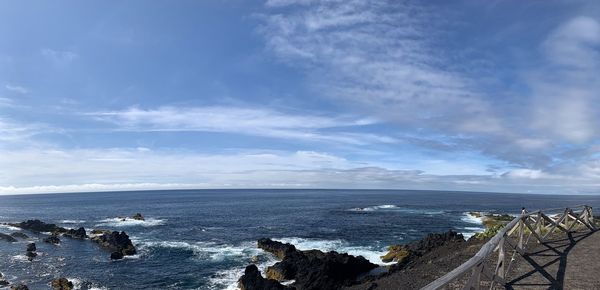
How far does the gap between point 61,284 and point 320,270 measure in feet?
70.6

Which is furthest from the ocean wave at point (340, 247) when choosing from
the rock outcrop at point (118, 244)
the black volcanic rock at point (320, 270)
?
the rock outcrop at point (118, 244)

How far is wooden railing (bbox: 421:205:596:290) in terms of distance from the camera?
712 centimetres

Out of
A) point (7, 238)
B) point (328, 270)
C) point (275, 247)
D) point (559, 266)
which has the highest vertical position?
point (559, 266)

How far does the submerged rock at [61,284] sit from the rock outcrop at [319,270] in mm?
15039

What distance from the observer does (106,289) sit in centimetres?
3125

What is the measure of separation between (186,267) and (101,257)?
44.9 feet

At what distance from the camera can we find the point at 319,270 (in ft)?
93.8

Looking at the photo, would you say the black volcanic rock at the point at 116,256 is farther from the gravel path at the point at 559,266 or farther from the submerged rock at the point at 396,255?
the gravel path at the point at 559,266

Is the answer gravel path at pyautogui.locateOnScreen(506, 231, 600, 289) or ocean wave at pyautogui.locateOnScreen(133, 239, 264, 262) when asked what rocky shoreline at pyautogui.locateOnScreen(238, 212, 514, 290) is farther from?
ocean wave at pyautogui.locateOnScreen(133, 239, 264, 262)

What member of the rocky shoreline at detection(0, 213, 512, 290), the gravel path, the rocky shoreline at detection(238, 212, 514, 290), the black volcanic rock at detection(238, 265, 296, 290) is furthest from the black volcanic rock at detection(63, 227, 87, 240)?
the gravel path

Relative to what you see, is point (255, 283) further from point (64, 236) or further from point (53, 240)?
point (64, 236)

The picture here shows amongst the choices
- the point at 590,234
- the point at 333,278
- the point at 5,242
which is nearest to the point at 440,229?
the point at 333,278

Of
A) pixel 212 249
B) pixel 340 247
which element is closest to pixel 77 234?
pixel 212 249

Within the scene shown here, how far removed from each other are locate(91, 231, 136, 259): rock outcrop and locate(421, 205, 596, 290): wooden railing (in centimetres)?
4055
